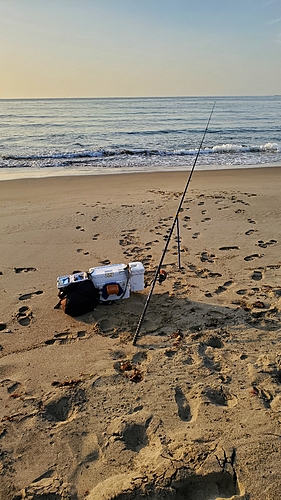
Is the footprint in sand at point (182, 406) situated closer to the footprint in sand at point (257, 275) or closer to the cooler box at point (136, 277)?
the cooler box at point (136, 277)

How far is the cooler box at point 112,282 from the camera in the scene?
390cm

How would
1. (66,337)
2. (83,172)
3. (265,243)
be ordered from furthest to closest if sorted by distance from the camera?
(83,172)
(265,243)
(66,337)

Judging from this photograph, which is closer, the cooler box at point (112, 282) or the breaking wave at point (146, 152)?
the cooler box at point (112, 282)

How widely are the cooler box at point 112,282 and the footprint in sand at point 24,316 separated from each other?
2.56 feet

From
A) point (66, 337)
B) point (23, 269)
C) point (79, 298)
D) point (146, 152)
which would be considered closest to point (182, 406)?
point (66, 337)

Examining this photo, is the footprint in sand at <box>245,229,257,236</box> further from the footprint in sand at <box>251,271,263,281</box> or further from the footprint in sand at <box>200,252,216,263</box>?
the footprint in sand at <box>251,271,263,281</box>

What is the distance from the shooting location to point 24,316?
3.79 m

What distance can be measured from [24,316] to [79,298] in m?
0.63

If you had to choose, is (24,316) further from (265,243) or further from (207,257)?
(265,243)

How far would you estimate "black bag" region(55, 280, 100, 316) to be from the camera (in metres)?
3.74

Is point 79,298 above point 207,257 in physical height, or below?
above

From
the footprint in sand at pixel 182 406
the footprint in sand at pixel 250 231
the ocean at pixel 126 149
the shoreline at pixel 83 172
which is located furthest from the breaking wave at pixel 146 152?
the footprint in sand at pixel 182 406

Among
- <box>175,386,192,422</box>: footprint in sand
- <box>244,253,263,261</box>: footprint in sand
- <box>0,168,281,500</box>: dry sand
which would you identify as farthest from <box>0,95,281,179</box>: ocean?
<box>175,386,192,422</box>: footprint in sand

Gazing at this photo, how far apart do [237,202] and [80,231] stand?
354cm
